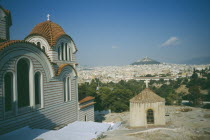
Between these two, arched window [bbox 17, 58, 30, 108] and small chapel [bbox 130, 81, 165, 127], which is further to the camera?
small chapel [bbox 130, 81, 165, 127]

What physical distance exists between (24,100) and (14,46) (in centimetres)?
354

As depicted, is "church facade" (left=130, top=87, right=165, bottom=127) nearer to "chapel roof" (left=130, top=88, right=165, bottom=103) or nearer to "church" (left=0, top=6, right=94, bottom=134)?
"chapel roof" (left=130, top=88, right=165, bottom=103)

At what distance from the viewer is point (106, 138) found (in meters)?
10.3

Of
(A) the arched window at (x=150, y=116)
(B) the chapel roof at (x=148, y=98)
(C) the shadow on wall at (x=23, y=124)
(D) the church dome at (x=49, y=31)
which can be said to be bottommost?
(A) the arched window at (x=150, y=116)

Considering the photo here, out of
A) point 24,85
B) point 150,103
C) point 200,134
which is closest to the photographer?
point 200,134

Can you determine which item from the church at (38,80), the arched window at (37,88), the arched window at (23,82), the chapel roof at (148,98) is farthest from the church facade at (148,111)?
the arched window at (23,82)

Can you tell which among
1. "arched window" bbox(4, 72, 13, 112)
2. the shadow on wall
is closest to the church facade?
the shadow on wall

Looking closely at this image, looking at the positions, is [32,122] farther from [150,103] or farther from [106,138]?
[150,103]

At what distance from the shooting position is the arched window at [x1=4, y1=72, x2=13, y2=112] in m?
11.3

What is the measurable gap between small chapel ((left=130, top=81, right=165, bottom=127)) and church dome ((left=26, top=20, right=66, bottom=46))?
9094 millimetres

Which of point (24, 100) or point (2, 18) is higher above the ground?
point (2, 18)

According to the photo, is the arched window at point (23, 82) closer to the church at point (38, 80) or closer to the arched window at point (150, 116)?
the church at point (38, 80)

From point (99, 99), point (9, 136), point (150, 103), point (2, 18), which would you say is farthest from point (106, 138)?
point (99, 99)

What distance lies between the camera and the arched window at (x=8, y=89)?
11.3 meters
